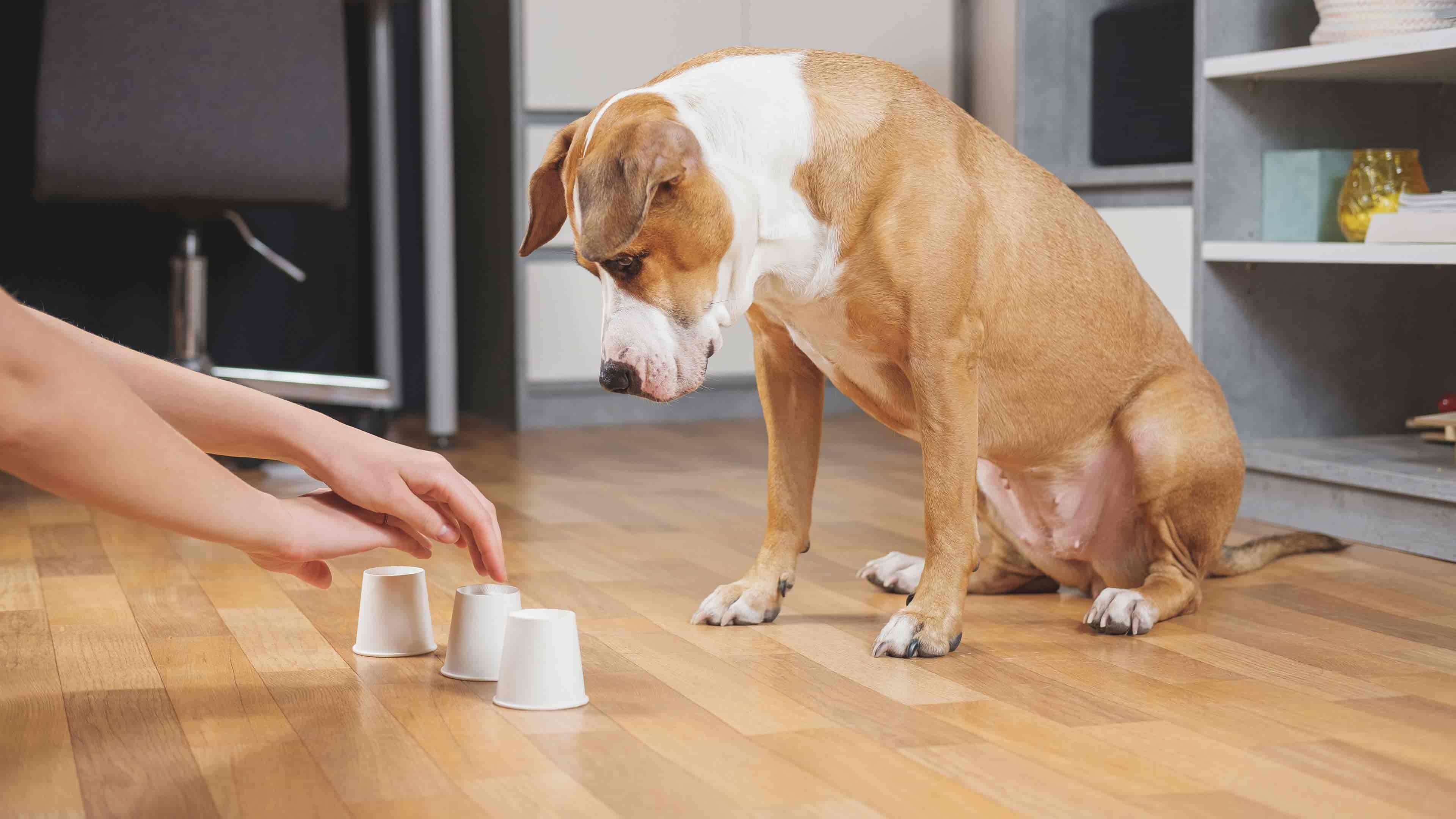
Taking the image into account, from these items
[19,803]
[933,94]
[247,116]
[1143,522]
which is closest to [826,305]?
[933,94]

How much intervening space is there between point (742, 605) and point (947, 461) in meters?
0.29

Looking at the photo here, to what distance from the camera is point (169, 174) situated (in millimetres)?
2869

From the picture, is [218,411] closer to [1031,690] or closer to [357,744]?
[357,744]

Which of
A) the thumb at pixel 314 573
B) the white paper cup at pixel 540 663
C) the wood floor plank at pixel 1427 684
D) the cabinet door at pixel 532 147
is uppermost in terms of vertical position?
the cabinet door at pixel 532 147

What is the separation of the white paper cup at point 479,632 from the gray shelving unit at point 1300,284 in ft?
5.05

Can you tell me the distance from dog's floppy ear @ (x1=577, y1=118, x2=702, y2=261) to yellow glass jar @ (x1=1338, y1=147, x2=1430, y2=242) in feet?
4.73

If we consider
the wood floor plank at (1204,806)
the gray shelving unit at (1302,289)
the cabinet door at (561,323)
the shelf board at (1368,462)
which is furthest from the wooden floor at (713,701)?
the cabinet door at (561,323)

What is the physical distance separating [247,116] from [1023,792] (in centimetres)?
238

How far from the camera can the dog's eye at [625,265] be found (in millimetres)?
1456

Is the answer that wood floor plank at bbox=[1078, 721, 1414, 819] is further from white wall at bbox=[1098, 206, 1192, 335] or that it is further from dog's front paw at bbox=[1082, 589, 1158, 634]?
white wall at bbox=[1098, 206, 1192, 335]

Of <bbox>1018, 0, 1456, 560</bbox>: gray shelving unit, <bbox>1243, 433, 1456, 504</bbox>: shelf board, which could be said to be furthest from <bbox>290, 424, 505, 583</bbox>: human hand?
<bbox>1018, 0, 1456, 560</bbox>: gray shelving unit

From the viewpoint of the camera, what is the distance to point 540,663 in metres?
1.28

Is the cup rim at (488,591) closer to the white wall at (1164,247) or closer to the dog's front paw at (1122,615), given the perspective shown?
the dog's front paw at (1122,615)

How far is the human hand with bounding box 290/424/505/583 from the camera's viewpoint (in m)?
1.12
